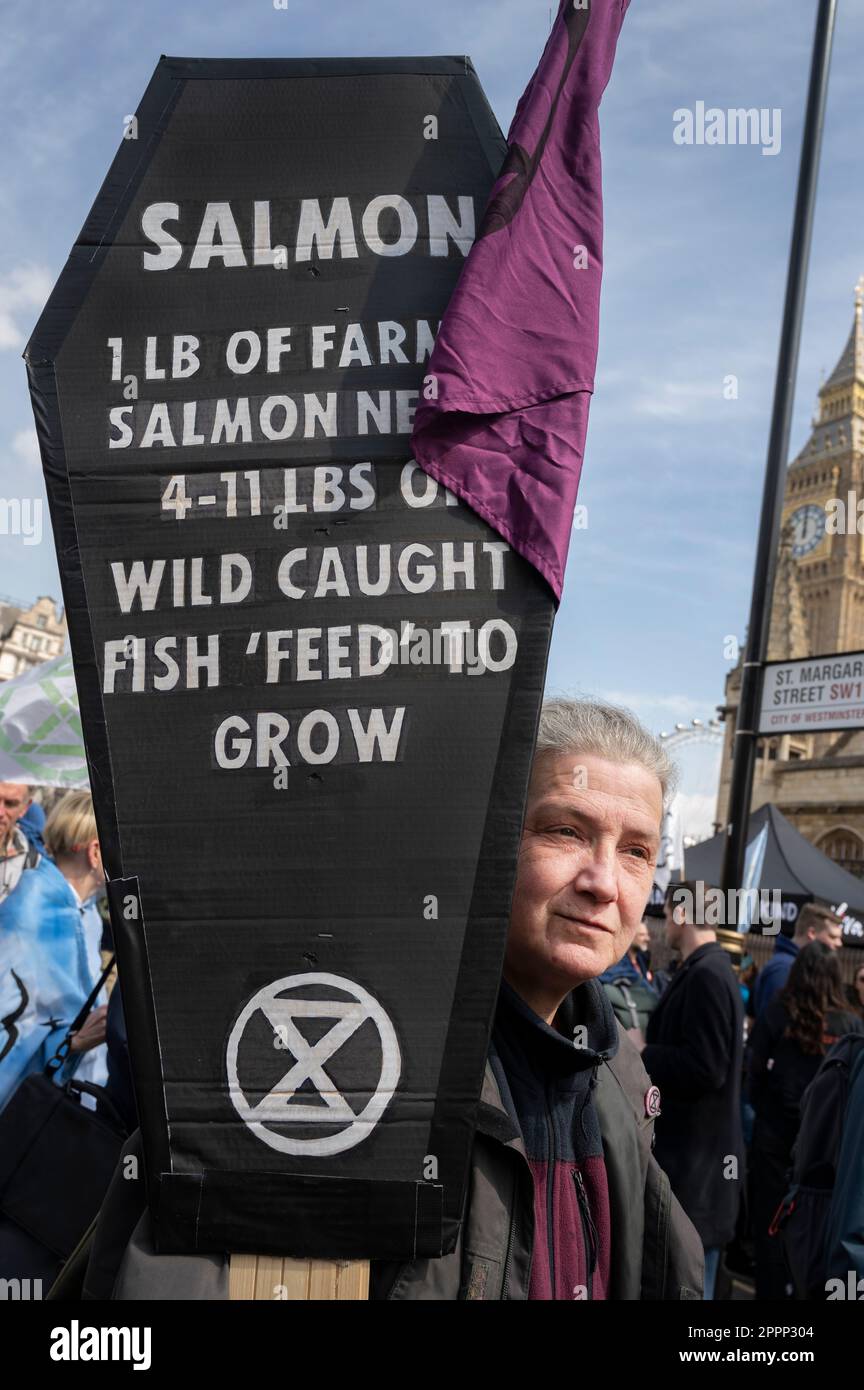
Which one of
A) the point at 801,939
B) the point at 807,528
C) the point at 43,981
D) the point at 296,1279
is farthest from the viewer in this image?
the point at 807,528

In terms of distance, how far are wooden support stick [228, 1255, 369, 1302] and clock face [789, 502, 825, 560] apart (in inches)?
2568

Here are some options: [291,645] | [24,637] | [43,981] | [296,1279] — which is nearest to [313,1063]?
[296,1279]

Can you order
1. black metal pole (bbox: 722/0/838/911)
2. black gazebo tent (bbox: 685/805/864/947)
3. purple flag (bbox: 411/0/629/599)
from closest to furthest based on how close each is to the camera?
1. purple flag (bbox: 411/0/629/599)
2. black metal pole (bbox: 722/0/838/911)
3. black gazebo tent (bbox: 685/805/864/947)

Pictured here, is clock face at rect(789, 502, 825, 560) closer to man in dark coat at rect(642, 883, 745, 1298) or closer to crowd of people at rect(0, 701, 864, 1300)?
man in dark coat at rect(642, 883, 745, 1298)

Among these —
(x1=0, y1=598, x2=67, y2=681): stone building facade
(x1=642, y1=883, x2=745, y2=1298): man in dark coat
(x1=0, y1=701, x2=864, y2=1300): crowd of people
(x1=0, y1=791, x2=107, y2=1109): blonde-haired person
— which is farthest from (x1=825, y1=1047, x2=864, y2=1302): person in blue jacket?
(x1=0, y1=598, x2=67, y2=681): stone building facade

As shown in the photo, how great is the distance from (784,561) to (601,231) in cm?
5302

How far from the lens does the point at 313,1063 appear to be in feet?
6.22

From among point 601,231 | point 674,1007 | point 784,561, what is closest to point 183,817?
point 601,231

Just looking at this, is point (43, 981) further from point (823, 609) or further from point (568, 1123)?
point (823, 609)

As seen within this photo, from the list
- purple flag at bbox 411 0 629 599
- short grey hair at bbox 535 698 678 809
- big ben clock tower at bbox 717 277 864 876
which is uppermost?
big ben clock tower at bbox 717 277 864 876

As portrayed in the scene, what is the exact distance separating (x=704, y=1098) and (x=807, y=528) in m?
64.1

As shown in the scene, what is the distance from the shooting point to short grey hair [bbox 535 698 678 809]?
2049 mm

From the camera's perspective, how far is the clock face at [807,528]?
211 ft
